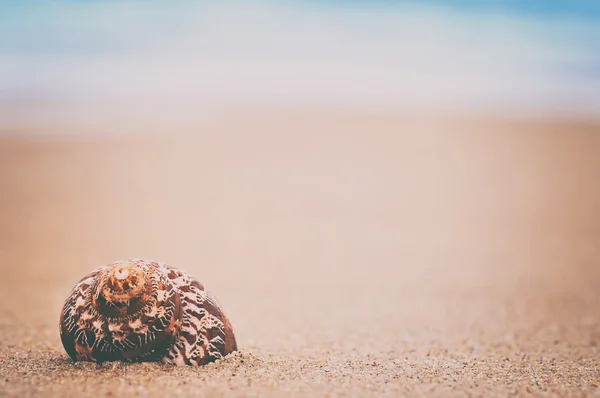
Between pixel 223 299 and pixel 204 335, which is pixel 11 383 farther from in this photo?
pixel 223 299

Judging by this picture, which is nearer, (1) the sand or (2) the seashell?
(2) the seashell

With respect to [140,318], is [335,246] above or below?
above

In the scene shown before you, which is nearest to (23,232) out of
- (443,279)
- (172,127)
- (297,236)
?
(297,236)

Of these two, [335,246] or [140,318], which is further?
[335,246]

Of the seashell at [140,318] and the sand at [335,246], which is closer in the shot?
the seashell at [140,318]
